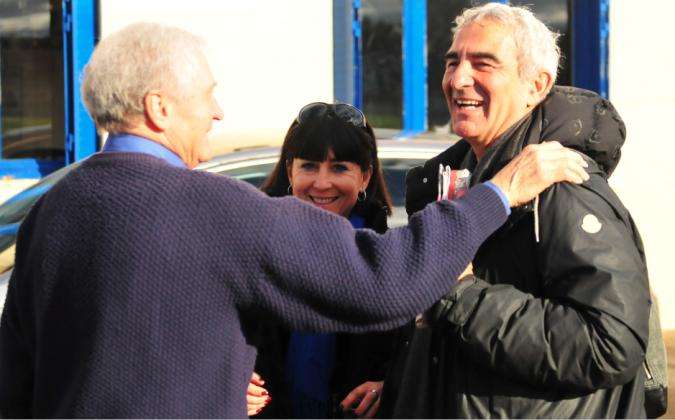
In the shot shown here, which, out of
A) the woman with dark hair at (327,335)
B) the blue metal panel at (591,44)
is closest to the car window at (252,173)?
the woman with dark hair at (327,335)

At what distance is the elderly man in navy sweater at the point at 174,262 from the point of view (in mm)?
2271

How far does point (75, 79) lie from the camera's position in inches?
316

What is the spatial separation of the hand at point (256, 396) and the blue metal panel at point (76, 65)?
4837mm

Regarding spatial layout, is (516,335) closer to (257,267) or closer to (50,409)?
(257,267)

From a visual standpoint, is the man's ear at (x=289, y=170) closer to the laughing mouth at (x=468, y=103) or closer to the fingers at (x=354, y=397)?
the fingers at (x=354, y=397)

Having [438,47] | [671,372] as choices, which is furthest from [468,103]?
[438,47]

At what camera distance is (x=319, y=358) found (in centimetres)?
348

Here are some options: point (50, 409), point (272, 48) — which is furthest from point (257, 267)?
point (272, 48)

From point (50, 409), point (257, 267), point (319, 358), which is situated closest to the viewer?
point (257, 267)

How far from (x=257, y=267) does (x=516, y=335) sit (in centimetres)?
65

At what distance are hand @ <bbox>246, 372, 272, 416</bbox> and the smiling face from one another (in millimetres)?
979

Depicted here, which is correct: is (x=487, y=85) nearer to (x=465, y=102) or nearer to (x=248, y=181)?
(x=465, y=102)

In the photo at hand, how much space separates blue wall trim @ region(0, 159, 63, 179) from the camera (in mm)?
8094

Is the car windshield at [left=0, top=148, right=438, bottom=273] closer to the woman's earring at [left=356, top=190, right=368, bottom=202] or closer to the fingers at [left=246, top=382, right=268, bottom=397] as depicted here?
the woman's earring at [left=356, top=190, right=368, bottom=202]
